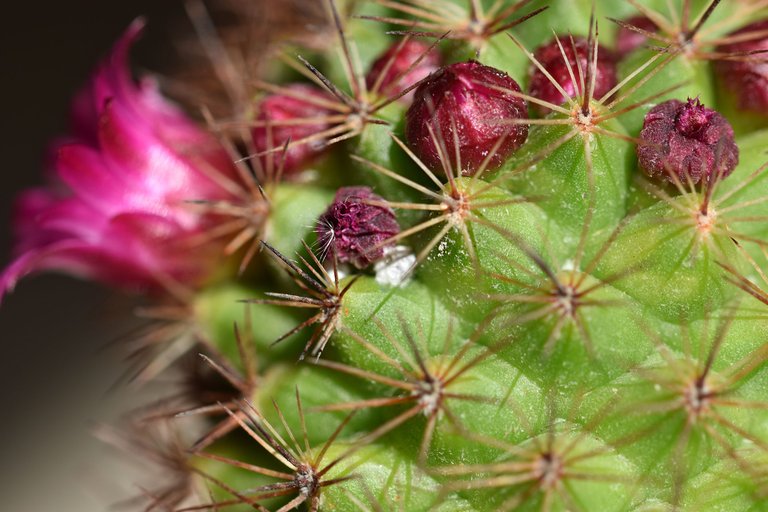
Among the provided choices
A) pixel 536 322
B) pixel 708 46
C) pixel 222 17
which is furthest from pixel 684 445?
pixel 222 17

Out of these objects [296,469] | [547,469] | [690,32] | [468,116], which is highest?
[690,32]

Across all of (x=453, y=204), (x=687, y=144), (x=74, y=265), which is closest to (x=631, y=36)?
(x=687, y=144)

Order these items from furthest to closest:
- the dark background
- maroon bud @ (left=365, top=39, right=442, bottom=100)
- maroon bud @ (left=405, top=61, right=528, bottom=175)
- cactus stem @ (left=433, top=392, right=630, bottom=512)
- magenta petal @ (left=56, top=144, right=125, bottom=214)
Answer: the dark background → magenta petal @ (left=56, top=144, right=125, bottom=214) → maroon bud @ (left=365, top=39, right=442, bottom=100) → maroon bud @ (left=405, top=61, right=528, bottom=175) → cactus stem @ (left=433, top=392, right=630, bottom=512)

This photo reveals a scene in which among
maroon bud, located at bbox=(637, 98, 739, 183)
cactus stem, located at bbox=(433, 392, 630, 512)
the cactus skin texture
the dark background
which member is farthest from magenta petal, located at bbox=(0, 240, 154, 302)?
the dark background

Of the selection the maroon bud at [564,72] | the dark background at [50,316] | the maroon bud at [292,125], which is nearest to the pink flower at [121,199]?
the maroon bud at [292,125]

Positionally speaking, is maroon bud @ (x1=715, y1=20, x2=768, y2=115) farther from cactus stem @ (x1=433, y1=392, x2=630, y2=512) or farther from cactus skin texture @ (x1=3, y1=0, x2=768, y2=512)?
cactus stem @ (x1=433, y1=392, x2=630, y2=512)

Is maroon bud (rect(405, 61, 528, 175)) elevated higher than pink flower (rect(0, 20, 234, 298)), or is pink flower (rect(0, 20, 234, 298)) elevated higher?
maroon bud (rect(405, 61, 528, 175))

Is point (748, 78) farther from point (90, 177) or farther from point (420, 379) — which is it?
point (90, 177)
